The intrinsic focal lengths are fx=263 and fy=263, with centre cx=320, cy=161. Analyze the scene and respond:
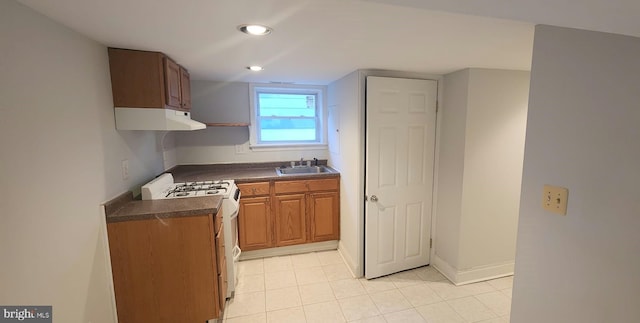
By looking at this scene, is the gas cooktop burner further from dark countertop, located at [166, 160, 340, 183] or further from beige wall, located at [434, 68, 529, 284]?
beige wall, located at [434, 68, 529, 284]

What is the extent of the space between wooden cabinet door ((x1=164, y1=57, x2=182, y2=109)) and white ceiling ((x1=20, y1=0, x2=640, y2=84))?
0.26 feet

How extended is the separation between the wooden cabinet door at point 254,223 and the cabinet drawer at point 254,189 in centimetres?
6

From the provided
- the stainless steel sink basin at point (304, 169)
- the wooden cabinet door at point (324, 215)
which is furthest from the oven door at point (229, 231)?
A: the stainless steel sink basin at point (304, 169)

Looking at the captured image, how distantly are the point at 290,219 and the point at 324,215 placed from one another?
0.40 m

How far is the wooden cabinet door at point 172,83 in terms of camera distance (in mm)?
1876

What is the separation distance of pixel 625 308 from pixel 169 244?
2.24 meters

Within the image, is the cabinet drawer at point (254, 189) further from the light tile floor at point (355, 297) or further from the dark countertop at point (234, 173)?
the light tile floor at point (355, 297)

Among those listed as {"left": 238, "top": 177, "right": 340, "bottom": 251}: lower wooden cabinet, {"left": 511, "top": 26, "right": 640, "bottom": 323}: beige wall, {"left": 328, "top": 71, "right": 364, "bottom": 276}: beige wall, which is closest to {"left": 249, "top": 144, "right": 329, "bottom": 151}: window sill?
{"left": 328, "top": 71, "right": 364, "bottom": 276}: beige wall

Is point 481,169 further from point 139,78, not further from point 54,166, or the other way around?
point 54,166

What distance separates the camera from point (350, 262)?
2.79m

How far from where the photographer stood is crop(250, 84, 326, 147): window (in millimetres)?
3379

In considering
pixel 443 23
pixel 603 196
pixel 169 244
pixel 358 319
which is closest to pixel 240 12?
pixel 443 23

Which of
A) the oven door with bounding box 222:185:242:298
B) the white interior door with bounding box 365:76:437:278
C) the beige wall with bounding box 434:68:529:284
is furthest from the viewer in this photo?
the white interior door with bounding box 365:76:437:278

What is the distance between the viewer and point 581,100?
3.45 ft
